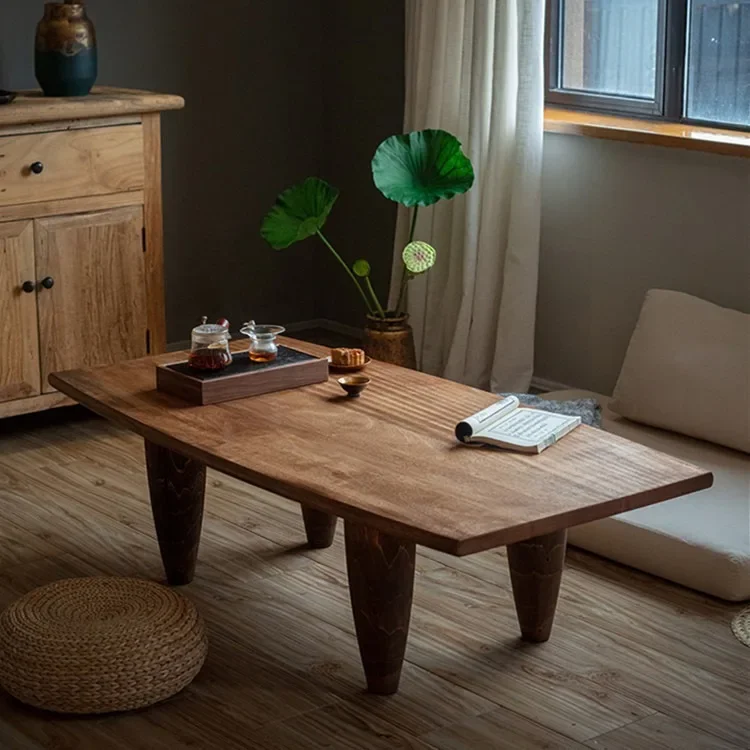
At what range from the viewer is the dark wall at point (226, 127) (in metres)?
4.65

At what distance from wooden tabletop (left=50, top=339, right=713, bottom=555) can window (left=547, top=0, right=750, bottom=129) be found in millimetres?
1435

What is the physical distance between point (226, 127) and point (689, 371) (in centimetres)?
205

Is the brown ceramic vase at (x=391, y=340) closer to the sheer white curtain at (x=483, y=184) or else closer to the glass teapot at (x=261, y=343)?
the sheer white curtain at (x=483, y=184)

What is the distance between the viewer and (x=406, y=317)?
425cm

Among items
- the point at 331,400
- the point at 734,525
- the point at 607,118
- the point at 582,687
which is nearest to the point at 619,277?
the point at 607,118

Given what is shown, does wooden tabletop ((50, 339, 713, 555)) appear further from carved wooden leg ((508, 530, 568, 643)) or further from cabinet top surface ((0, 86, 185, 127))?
cabinet top surface ((0, 86, 185, 127))

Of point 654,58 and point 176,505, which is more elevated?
point 654,58

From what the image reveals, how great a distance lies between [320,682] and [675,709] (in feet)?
2.10

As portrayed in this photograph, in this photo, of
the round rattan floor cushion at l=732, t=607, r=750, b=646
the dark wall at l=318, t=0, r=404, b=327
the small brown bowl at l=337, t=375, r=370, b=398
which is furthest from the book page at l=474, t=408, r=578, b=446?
the dark wall at l=318, t=0, r=404, b=327

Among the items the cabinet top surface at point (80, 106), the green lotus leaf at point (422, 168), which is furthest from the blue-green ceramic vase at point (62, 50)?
the green lotus leaf at point (422, 168)

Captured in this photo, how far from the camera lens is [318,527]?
325cm

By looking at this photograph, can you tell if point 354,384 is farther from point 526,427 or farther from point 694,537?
point 694,537

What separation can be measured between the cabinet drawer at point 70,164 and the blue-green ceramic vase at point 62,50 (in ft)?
0.61

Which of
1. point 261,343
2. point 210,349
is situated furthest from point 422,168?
point 210,349
